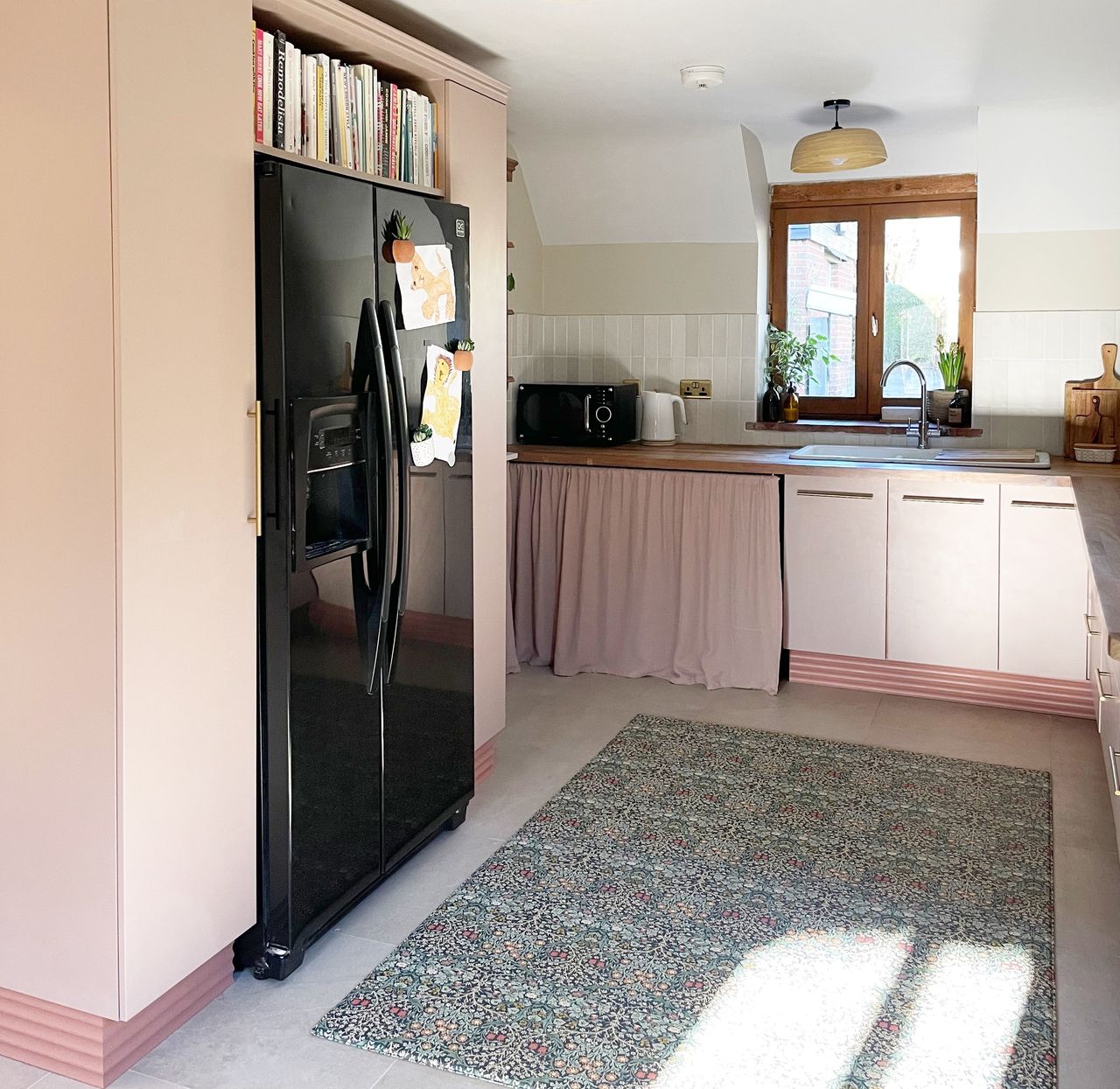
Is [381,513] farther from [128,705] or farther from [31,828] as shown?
[31,828]

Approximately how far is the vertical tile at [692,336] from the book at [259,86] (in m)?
2.99

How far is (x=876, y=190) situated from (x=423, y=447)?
3016 millimetres

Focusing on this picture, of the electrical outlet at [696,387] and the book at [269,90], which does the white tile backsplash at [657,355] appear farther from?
the book at [269,90]

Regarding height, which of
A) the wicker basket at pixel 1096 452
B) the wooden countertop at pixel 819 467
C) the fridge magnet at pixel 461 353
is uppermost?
the fridge magnet at pixel 461 353

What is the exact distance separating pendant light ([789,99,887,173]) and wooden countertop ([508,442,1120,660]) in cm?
105

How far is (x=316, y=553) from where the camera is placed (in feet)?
7.45

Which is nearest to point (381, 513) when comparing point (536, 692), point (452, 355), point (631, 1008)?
point (452, 355)

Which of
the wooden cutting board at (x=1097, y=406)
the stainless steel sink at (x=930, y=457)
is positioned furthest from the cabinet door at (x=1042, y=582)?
the wooden cutting board at (x=1097, y=406)

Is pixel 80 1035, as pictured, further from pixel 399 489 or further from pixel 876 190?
pixel 876 190

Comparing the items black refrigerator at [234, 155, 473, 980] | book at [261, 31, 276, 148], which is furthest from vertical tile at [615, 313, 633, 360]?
book at [261, 31, 276, 148]

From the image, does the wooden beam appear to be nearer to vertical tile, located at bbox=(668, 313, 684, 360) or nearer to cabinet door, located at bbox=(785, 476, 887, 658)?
vertical tile, located at bbox=(668, 313, 684, 360)

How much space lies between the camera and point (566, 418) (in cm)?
475

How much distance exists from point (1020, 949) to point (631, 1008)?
34.2 inches

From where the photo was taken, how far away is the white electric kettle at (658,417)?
4.90m
